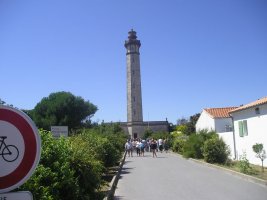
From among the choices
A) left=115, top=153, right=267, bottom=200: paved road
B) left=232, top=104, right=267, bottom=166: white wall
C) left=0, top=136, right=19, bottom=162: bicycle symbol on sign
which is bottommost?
left=115, top=153, right=267, bottom=200: paved road

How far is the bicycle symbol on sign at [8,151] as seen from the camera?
2.85 metres

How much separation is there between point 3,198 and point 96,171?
7.07 m

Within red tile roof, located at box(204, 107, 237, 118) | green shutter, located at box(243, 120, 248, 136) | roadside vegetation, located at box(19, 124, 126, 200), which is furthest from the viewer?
red tile roof, located at box(204, 107, 237, 118)

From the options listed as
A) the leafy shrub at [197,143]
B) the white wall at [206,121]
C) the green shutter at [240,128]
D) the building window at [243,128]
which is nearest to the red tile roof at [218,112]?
the white wall at [206,121]

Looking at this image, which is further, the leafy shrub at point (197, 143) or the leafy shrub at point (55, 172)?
the leafy shrub at point (197, 143)

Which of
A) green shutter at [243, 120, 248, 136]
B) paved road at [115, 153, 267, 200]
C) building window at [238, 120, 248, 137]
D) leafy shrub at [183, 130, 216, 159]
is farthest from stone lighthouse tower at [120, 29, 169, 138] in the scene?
paved road at [115, 153, 267, 200]

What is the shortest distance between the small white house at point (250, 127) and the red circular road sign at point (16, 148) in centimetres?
A: 2046

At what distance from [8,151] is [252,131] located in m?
22.8

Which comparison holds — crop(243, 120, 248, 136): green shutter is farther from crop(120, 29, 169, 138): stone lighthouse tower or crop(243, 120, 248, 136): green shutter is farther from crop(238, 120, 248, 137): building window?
crop(120, 29, 169, 138): stone lighthouse tower

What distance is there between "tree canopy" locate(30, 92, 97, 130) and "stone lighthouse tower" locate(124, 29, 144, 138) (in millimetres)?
25271

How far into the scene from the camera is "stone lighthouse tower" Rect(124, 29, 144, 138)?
87.6 metres

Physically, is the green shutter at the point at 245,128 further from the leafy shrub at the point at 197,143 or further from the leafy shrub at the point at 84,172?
the leafy shrub at the point at 84,172

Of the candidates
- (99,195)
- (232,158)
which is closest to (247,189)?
(99,195)

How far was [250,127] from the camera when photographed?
24.4 m
